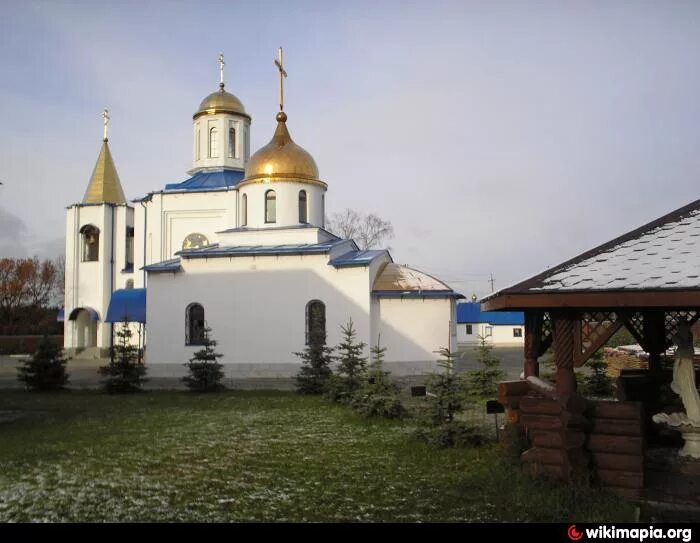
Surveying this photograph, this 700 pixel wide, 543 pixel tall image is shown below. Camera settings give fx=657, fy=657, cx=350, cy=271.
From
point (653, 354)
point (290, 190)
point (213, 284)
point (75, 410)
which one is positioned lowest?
point (75, 410)

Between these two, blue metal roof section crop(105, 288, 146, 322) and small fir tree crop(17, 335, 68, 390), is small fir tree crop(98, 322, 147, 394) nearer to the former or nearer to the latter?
small fir tree crop(17, 335, 68, 390)

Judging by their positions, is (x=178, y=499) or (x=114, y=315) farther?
(x=114, y=315)

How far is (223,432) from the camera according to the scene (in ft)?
37.0

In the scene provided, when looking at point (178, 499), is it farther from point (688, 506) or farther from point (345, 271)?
point (345, 271)

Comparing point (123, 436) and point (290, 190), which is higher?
point (290, 190)

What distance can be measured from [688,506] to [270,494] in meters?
4.20

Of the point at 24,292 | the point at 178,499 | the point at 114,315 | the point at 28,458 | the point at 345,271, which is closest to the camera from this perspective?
the point at 178,499

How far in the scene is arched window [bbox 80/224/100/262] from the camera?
34.3 meters

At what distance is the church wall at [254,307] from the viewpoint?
880 inches

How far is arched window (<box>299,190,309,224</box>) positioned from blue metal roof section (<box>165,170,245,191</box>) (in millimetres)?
5484

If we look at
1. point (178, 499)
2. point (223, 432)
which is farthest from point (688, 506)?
point (223, 432)

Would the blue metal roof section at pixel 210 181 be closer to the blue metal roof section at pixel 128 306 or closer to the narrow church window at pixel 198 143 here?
the narrow church window at pixel 198 143
